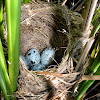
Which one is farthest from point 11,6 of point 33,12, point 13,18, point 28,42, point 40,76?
point 28,42

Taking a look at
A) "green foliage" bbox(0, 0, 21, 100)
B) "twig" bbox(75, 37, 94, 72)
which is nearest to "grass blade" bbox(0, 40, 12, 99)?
"green foliage" bbox(0, 0, 21, 100)

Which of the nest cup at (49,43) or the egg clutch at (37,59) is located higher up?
the nest cup at (49,43)

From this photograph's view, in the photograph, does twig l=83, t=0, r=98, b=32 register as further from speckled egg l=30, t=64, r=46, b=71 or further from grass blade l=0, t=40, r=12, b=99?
speckled egg l=30, t=64, r=46, b=71

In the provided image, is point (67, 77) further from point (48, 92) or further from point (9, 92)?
point (9, 92)

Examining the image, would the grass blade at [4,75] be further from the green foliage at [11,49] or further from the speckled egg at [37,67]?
the speckled egg at [37,67]

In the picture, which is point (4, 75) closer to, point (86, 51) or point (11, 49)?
point (11, 49)

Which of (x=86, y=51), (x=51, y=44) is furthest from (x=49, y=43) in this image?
(x=86, y=51)

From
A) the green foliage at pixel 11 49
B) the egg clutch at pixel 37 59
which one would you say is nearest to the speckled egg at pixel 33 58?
the egg clutch at pixel 37 59
